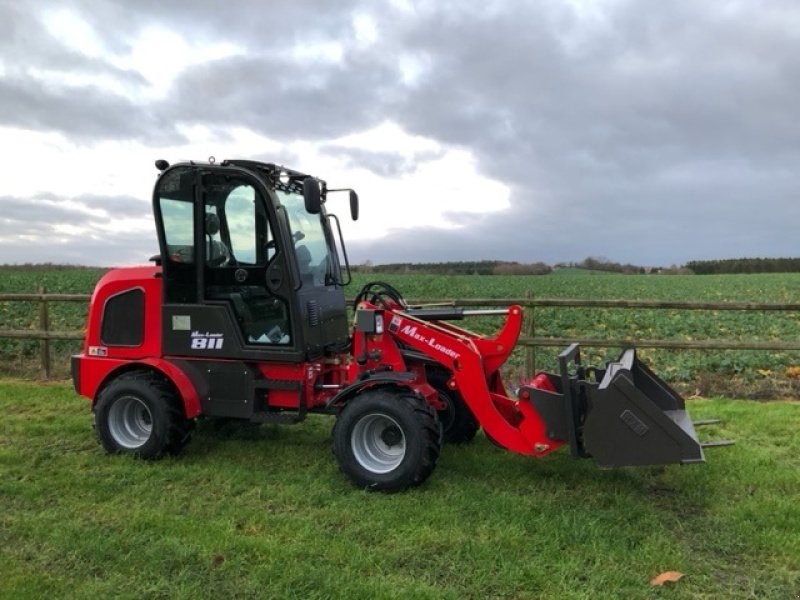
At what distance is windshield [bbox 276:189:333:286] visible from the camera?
214 inches

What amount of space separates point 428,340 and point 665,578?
2.34 m

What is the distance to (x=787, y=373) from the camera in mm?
8820

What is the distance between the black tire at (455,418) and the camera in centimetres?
579

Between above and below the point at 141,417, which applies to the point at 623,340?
above

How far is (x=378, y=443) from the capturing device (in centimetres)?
501

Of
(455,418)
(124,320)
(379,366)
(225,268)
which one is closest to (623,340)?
(455,418)

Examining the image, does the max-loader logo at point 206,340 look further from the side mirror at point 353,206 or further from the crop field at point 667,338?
the crop field at point 667,338

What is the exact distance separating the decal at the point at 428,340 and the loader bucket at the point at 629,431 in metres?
1.10

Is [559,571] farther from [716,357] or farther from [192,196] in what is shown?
[716,357]

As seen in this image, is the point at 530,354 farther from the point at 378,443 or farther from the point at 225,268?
the point at 225,268

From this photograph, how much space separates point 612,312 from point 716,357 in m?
5.32

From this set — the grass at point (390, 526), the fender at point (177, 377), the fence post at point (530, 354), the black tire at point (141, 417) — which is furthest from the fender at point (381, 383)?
the fence post at point (530, 354)

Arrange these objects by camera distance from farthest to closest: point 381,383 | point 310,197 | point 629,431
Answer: point 381,383, point 310,197, point 629,431

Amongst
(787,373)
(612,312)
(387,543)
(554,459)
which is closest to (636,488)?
(554,459)
